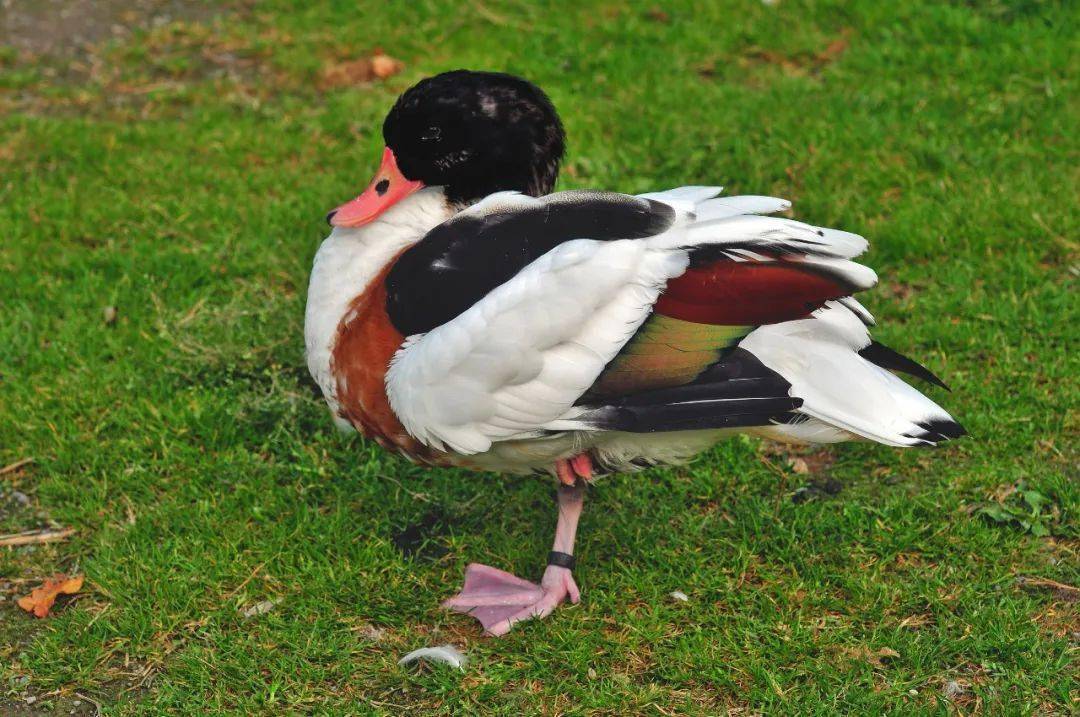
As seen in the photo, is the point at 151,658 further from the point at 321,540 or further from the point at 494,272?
the point at 494,272

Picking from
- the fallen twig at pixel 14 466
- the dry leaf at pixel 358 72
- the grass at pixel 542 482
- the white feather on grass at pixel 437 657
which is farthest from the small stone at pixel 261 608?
the dry leaf at pixel 358 72

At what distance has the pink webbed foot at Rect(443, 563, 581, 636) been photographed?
3.43 m

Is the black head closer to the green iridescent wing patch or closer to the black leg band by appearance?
the green iridescent wing patch

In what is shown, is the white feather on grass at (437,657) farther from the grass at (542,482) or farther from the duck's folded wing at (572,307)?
the duck's folded wing at (572,307)

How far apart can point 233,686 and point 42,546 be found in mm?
888

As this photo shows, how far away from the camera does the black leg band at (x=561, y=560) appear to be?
140 inches

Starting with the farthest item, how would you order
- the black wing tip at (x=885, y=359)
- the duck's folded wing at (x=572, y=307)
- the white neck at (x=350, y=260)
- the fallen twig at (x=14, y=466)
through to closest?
the fallen twig at (x=14, y=466) → the white neck at (x=350, y=260) → the black wing tip at (x=885, y=359) → the duck's folded wing at (x=572, y=307)

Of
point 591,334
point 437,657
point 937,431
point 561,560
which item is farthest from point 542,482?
point 937,431

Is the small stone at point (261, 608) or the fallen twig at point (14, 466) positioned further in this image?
the fallen twig at point (14, 466)

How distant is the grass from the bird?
43 centimetres

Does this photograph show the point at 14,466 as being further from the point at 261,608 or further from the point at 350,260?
the point at 350,260

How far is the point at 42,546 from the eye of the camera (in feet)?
12.3

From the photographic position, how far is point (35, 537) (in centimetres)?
376

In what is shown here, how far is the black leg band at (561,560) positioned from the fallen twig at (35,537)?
4.73 ft
